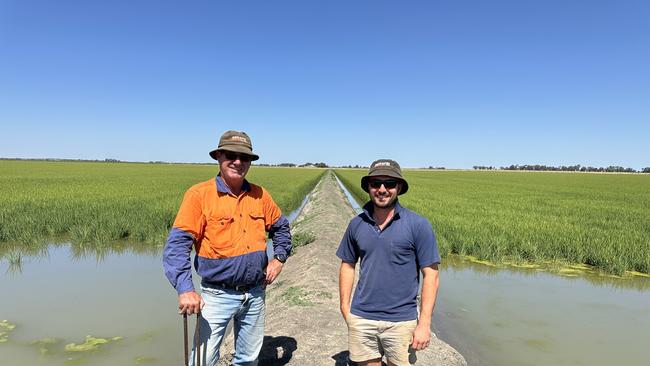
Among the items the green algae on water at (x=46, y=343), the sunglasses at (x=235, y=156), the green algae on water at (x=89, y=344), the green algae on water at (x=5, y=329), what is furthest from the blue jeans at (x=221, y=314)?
the green algae on water at (x=5, y=329)

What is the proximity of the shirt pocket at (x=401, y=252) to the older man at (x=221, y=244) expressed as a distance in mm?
855

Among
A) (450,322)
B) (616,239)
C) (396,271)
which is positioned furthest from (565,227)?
(396,271)

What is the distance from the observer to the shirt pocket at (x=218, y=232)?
7.91ft

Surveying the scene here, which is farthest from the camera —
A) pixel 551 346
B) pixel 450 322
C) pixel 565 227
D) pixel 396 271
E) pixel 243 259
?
pixel 565 227

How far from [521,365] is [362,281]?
3.20 metres

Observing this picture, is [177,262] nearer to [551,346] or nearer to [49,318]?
[49,318]

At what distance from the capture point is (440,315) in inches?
234

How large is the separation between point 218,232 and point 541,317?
5.42m

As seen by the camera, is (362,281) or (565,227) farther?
(565,227)

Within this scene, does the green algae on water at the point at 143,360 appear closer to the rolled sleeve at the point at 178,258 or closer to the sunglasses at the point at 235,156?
the rolled sleeve at the point at 178,258

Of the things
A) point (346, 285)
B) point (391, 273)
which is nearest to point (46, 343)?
point (346, 285)

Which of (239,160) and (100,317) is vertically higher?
(239,160)

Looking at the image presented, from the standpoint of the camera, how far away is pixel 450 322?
5.67m

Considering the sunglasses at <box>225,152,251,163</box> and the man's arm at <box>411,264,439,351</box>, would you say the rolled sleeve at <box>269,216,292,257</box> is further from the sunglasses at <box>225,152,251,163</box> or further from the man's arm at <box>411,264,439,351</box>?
the man's arm at <box>411,264,439,351</box>
